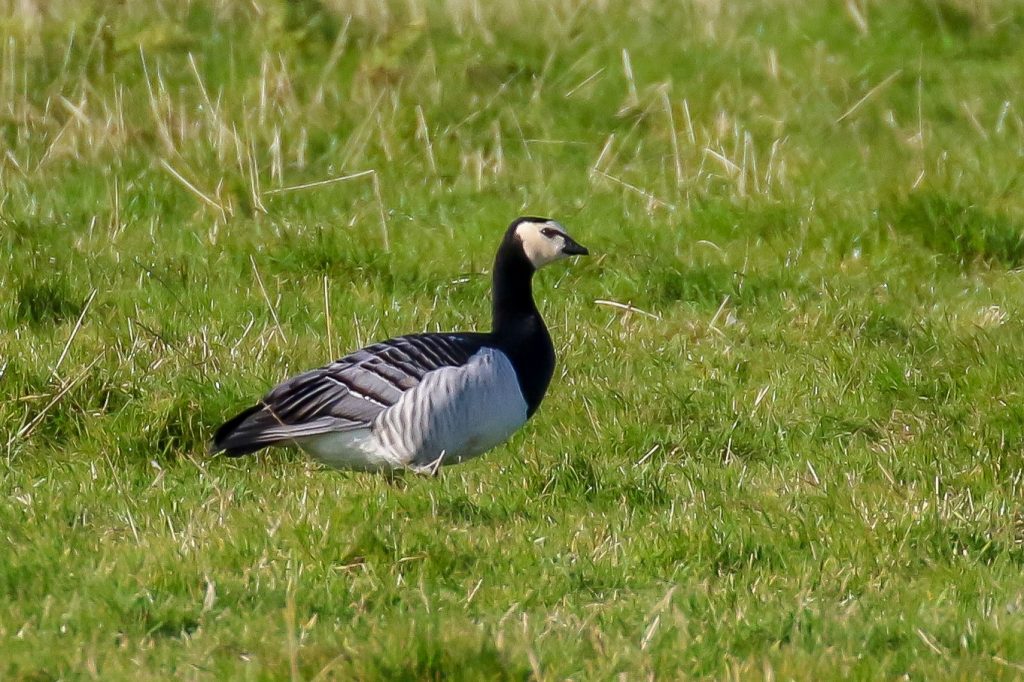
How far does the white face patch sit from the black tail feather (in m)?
1.76

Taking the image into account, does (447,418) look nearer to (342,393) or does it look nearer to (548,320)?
(342,393)

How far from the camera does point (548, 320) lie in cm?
934

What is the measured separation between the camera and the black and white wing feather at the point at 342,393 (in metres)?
6.98

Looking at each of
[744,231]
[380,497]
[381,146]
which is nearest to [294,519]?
[380,497]

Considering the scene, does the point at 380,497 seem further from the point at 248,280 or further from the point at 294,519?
the point at 248,280

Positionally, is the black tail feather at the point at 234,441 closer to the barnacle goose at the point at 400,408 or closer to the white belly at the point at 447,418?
the barnacle goose at the point at 400,408

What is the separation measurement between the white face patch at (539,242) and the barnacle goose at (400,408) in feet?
2.57

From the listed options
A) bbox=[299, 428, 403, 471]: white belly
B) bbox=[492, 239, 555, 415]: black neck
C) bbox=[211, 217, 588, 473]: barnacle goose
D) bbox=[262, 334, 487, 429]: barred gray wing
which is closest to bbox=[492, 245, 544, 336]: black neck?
bbox=[492, 239, 555, 415]: black neck

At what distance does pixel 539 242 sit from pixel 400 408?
1.49 meters

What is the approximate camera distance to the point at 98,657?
4.80 m

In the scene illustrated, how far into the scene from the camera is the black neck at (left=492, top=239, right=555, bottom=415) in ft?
24.7

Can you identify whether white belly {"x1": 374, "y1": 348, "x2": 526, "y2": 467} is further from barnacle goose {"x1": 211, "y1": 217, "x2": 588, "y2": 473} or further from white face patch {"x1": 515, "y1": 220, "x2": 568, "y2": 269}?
white face patch {"x1": 515, "y1": 220, "x2": 568, "y2": 269}

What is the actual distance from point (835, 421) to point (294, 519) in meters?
3.00

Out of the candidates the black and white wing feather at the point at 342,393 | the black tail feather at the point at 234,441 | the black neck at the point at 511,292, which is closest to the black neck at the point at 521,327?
the black neck at the point at 511,292
